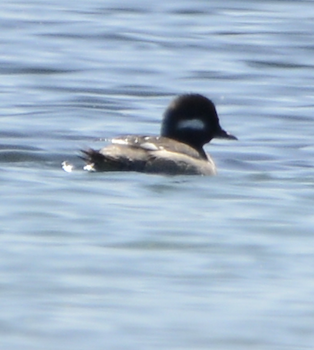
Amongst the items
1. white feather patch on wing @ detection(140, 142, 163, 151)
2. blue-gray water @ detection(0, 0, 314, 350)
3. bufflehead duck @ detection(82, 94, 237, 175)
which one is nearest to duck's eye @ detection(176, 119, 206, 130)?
bufflehead duck @ detection(82, 94, 237, 175)

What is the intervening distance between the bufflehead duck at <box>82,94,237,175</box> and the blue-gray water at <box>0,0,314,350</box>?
0.11 m

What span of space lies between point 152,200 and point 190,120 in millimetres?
1686

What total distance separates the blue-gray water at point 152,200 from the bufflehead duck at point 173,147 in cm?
11

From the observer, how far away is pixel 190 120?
13.1 m

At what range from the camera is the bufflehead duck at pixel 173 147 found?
39.8ft

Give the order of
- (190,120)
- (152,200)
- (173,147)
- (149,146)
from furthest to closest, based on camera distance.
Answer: (190,120), (173,147), (149,146), (152,200)

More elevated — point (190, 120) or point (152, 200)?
point (190, 120)

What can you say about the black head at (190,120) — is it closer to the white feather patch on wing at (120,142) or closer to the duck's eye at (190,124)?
the duck's eye at (190,124)

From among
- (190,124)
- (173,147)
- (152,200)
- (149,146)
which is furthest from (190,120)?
(152,200)

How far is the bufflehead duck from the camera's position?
1213cm

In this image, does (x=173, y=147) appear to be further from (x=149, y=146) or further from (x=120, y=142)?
(x=120, y=142)

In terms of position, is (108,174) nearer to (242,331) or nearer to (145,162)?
(145,162)

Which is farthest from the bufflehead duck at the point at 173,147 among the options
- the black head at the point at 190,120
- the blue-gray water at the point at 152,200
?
the blue-gray water at the point at 152,200

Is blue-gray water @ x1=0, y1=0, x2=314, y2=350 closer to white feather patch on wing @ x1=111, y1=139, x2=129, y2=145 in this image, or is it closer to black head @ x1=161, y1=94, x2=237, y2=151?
white feather patch on wing @ x1=111, y1=139, x2=129, y2=145
